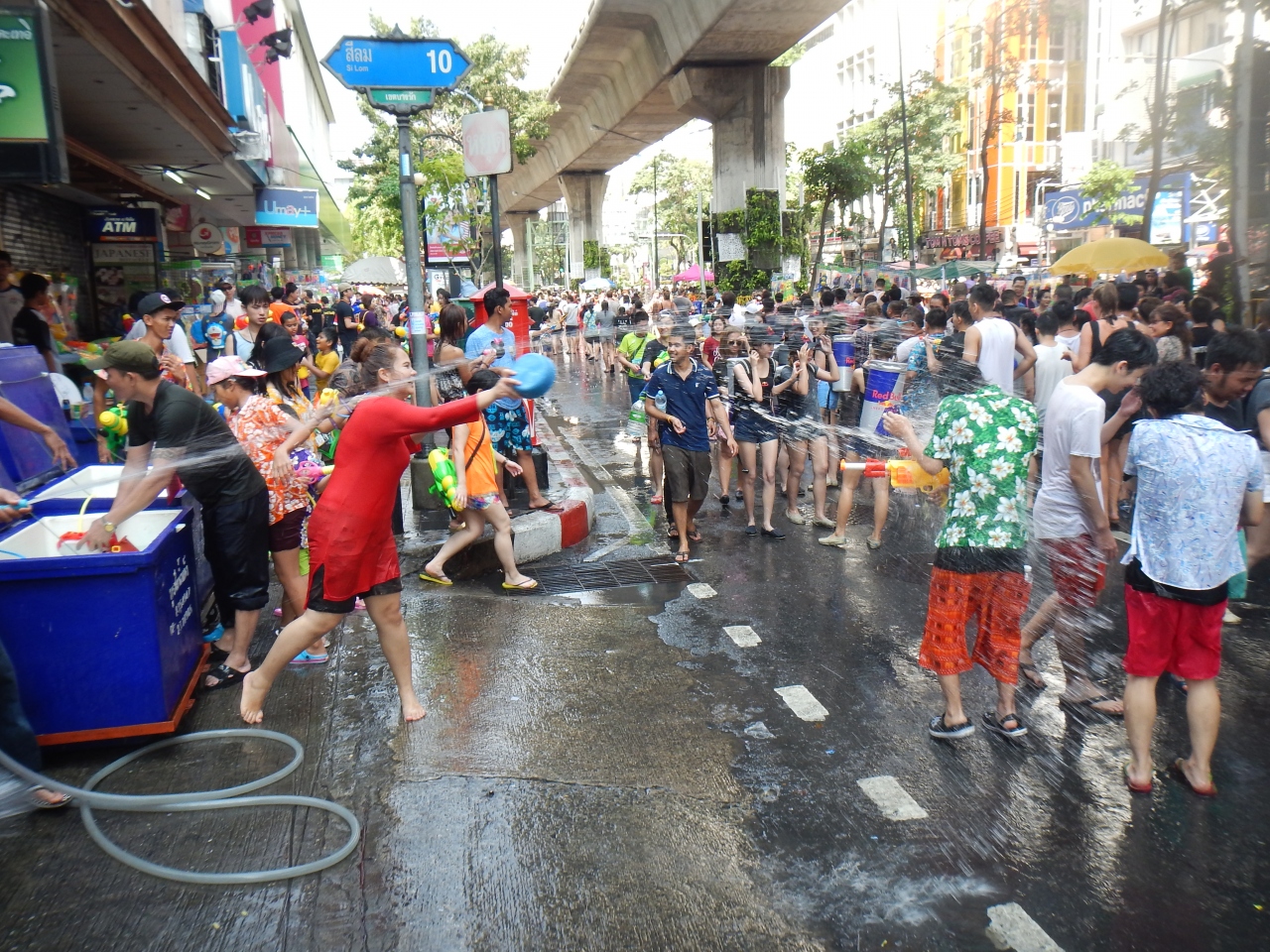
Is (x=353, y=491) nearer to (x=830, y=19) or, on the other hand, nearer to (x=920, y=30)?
(x=830, y=19)

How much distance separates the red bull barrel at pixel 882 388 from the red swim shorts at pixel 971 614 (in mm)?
3878

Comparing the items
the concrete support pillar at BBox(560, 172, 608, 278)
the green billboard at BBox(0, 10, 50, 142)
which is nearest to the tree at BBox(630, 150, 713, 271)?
the concrete support pillar at BBox(560, 172, 608, 278)

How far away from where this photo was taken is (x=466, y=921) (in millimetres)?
3201

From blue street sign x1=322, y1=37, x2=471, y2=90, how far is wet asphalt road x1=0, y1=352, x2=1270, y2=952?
4889 mm

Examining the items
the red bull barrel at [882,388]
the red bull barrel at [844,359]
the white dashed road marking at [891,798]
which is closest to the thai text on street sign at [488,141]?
the red bull barrel at [844,359]

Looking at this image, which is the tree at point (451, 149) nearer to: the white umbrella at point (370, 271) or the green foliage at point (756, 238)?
the white umbrella at point (370, 271)

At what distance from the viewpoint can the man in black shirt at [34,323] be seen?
28.9ft

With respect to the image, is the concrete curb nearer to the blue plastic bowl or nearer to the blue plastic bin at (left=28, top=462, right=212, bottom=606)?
the blue plastic bin at (left=28, top=462, right=212, bottom=606)

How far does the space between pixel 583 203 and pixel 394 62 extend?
4212cm

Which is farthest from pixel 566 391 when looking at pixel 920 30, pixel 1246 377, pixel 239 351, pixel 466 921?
pixel 466 921

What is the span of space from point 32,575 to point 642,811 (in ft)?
8.85

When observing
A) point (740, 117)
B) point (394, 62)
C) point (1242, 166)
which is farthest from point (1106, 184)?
point (394, 62)

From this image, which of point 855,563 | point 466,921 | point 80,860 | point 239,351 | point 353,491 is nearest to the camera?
point 466,921

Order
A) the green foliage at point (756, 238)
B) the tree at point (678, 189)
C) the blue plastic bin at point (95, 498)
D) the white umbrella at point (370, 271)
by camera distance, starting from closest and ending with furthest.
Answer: the blue plastic bin at point (95, 498) < the green foliage at point (756, 238) < the white umbrella at point (370, 271) < the tree at point (678, 189)
